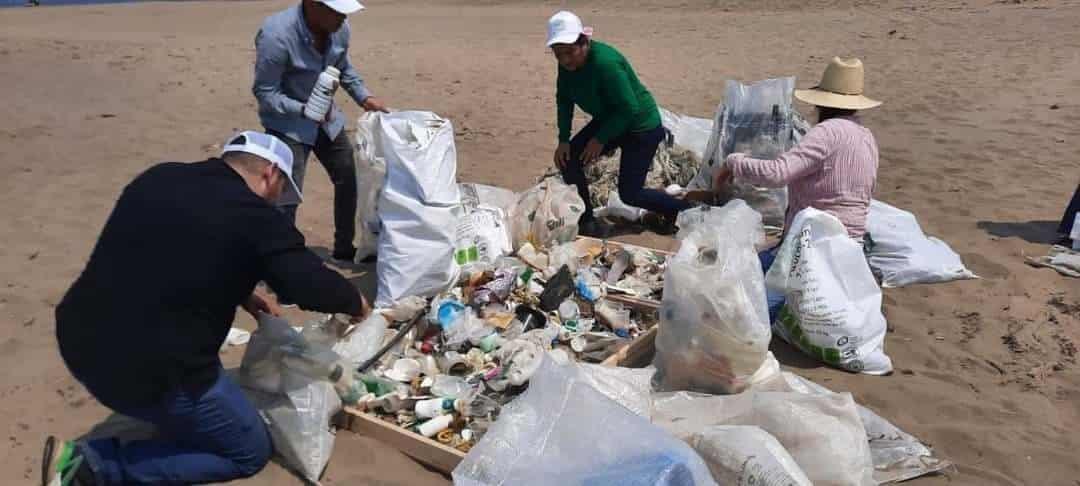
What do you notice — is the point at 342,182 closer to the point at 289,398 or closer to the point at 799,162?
the point at 289,398

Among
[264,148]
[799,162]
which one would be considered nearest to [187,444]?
[264,148]

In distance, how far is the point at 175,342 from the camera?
2.38 m

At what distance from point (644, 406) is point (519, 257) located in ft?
5.22

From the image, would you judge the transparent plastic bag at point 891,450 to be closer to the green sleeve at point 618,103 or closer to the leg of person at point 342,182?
the green sleeve at point 618,103

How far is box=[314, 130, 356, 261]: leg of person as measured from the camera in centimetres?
433

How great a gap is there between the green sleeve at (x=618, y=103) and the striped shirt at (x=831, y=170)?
1039mm

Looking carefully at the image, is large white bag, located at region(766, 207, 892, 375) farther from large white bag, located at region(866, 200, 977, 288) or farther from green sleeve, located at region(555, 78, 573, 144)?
green sleeve, located at region(555, 78, 573, 144)

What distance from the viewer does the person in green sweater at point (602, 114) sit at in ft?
14.4

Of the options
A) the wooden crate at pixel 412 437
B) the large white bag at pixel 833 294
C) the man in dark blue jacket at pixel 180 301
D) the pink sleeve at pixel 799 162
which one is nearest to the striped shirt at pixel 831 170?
the pink sleeve at pixel 799 162

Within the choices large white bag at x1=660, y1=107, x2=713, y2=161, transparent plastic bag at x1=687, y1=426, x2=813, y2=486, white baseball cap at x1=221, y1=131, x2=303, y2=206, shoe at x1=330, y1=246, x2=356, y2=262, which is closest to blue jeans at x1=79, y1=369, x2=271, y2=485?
white baseball cap at x1=221, y1=131, x2=303, y2=206

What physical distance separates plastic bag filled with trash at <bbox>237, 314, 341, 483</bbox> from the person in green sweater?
2.20 metres

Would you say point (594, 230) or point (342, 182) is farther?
point (594, 230)

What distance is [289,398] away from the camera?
2.78 m

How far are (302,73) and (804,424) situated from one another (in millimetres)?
2863
